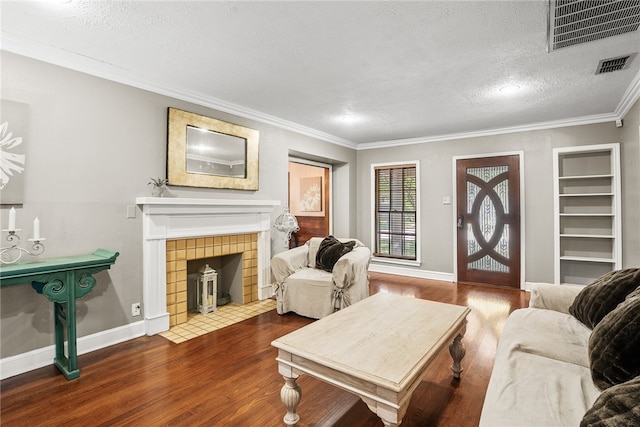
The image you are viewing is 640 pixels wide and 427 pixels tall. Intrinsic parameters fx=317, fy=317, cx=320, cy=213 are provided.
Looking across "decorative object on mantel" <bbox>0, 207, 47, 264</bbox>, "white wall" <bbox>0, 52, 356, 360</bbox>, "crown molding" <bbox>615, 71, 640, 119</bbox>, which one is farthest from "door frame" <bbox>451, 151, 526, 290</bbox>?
"decorative object on mantel" <bbox>0, 207, 47, 264</bbox>

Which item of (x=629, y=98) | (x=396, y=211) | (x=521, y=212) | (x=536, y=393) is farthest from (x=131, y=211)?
(x=629, y=98)

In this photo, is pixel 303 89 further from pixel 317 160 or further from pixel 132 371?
pixel 132 371

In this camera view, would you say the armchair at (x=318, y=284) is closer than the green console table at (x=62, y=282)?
No

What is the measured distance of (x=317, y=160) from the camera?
5.72m

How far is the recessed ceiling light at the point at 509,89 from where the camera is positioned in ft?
10.5

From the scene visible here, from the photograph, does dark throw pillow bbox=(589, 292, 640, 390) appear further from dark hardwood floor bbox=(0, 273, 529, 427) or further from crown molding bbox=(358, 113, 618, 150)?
crown molding bbox=(358, 113, 618, 150)

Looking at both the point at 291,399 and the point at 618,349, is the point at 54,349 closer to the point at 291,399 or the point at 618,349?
the point at 291,399

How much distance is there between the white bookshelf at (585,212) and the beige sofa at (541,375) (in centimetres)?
282

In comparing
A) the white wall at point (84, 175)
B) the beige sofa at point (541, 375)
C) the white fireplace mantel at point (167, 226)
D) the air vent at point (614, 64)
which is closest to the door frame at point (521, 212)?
the air vent at point (614, 64)

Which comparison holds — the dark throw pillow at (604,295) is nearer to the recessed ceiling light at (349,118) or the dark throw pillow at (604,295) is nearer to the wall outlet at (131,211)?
the recessed ceiling light at (349,118)

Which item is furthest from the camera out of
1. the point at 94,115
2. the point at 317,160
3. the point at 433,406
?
the point at 317,160

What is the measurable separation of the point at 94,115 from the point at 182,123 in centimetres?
78

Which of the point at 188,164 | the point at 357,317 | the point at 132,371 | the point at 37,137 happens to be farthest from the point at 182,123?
the point at 357,317

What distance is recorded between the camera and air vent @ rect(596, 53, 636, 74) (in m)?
2.61
